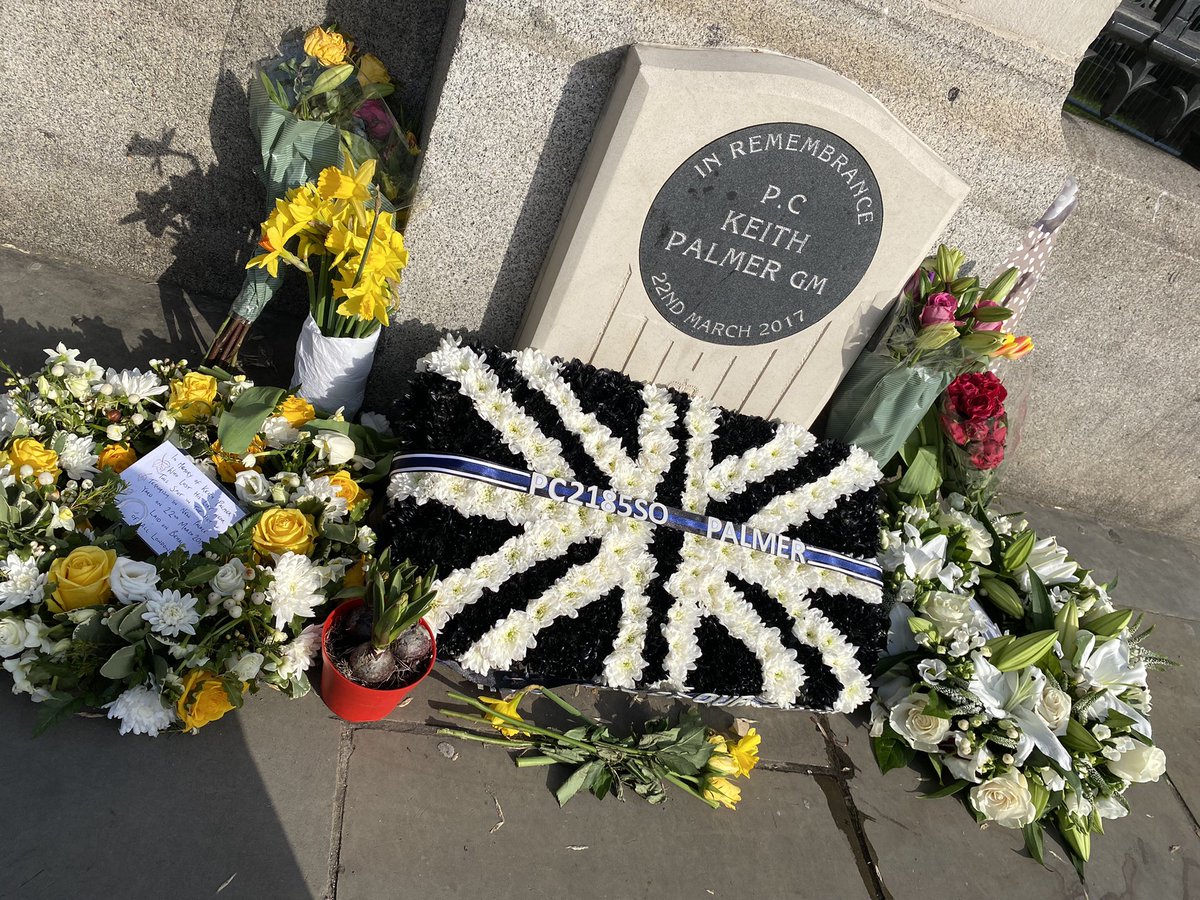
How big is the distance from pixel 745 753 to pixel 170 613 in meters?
1.58

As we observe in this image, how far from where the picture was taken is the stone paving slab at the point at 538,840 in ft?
6.56

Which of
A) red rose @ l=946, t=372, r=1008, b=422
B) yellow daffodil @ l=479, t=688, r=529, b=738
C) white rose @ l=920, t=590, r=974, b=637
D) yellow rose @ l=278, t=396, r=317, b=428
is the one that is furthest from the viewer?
red rose @ l=946, t=372, r=1008, b=422

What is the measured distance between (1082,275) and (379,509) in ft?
9.86

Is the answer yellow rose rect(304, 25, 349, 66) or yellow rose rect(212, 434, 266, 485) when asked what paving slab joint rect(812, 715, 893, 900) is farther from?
yellow rose rect(304, 25, 349, 66)

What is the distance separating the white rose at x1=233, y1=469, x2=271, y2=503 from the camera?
7.48 feet

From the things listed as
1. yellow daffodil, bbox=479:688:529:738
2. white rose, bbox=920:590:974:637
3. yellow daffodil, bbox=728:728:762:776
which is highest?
white rose, bbox=920:590:974:637

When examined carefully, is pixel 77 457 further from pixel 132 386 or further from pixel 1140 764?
pixel 1140 764

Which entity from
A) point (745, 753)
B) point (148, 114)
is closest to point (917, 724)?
point (745, 753)

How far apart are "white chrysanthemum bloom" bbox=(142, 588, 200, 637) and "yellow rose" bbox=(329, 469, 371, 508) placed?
52 centimetres

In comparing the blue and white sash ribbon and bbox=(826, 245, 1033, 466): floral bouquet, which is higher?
bbox=(826, 245, 1033, 466): floral bouquet

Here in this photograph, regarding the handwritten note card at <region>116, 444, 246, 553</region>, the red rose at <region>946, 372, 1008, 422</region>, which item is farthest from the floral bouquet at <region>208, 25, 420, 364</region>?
the red rose at <region>946, 372, 1008, 422</region>

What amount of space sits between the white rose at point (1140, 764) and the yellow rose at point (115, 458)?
128 inches

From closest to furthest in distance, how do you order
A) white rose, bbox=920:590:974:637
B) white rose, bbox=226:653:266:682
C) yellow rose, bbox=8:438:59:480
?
1. white rose, bbox=226:653:266:682
2. yellow rose, bbox=8:438:59:480
3. white rose, bbox=920:590:974:637

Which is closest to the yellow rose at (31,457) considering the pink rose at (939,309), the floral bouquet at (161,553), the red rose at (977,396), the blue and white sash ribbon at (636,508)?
the floral bouquet at (161,553)
